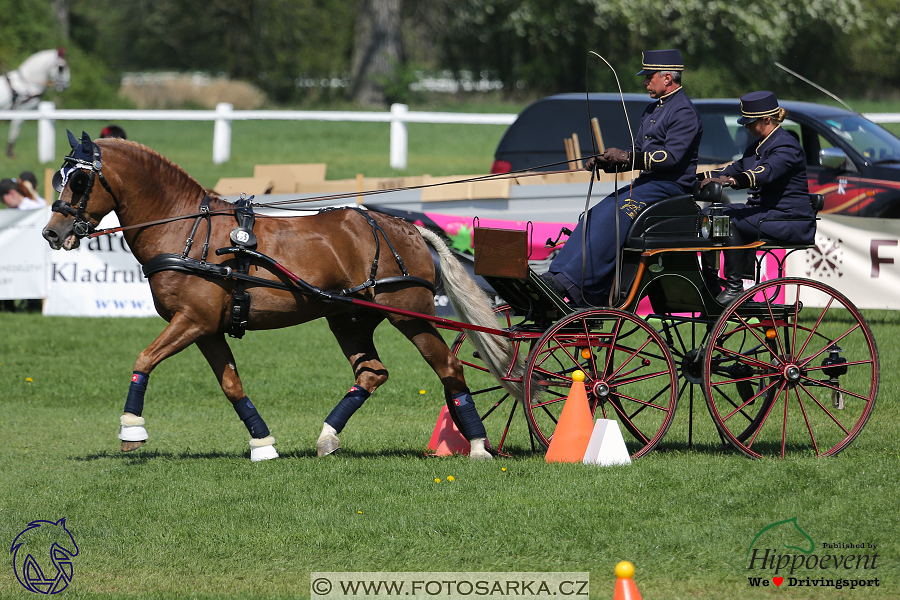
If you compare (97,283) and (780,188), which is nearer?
(780,188)

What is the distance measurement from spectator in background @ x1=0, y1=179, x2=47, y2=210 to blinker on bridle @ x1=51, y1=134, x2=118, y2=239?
292 inches

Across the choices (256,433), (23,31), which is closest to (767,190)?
(256,433)

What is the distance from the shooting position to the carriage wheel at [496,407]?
7402mm

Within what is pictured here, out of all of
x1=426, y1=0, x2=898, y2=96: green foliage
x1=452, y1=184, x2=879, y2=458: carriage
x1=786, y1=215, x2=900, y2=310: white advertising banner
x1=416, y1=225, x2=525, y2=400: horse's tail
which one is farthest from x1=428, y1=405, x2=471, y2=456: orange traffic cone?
x1=426, y1=0, x2=898, y2=96: green foliage

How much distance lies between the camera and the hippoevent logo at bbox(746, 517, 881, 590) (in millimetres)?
4820

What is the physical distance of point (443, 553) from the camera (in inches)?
205

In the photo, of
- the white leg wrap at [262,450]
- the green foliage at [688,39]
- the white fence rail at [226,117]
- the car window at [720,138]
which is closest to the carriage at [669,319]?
the white leg wrap at [262,450]

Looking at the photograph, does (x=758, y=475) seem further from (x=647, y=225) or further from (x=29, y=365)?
(x=29, y=365)

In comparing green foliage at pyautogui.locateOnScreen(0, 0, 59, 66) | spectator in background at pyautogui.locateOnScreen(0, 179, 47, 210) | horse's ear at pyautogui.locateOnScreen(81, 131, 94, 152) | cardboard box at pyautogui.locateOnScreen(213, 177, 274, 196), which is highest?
green foliage at pyautogui.locateOnScreen(0, 0, 59, 66)

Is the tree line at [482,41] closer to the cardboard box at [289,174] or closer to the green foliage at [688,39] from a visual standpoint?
the green foliage at [688,39]

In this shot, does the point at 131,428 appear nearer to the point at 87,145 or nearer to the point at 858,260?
the point at 87,145

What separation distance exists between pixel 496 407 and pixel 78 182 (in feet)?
12.0

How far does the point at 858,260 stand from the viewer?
455 inches

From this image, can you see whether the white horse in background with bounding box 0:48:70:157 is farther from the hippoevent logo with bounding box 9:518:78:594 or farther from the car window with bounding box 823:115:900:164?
the hippoevent logo with bounding box 9:518:78:594
